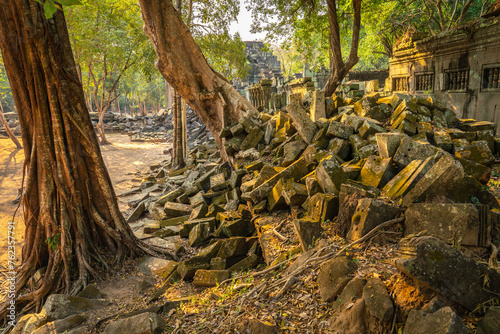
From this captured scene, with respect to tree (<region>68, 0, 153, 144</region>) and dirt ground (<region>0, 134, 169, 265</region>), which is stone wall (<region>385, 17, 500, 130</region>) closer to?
dirt ground (<region>0, 134, 169, 265</region>)

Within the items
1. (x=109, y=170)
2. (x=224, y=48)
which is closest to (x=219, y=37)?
(x=224, y=48)

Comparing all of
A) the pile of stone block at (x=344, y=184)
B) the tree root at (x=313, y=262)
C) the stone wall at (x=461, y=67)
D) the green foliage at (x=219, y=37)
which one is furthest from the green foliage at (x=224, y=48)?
the tree root at (x=313, y=262)

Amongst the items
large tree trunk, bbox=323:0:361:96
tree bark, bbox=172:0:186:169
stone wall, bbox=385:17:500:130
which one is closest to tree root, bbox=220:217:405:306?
large tree trunk, bbox=323:0:361:96

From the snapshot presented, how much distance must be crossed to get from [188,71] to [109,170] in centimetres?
699

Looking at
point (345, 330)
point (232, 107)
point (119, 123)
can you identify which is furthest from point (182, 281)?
point (119, 123)

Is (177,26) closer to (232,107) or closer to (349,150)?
(232,107)

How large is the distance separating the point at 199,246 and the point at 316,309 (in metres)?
3.03

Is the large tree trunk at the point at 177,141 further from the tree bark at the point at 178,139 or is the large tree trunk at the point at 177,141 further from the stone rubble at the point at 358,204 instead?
the stone rubble at the point at 358,204

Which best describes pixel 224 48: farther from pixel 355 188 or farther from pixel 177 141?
pixel 355 188

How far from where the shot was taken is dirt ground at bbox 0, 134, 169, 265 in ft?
24.4

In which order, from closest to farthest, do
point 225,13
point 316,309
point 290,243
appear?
point 316,309
point 290,243
point 225,13

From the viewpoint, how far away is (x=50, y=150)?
4000 mm

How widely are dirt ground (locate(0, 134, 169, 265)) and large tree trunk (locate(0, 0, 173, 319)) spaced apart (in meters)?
1.76

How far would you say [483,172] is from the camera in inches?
125
